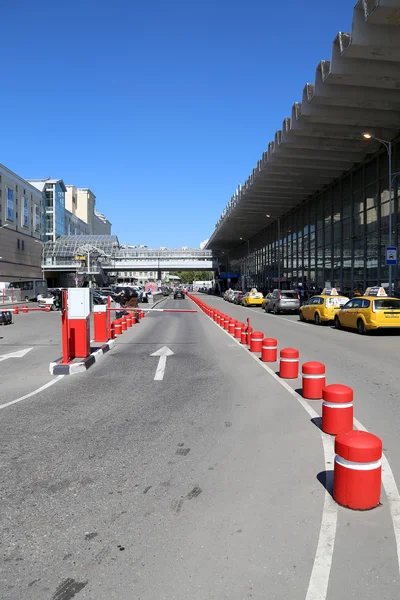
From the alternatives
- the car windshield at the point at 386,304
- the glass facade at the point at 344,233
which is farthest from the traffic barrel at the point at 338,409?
the glass facade at the point at 344,233

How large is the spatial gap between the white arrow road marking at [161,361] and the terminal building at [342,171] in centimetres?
1322

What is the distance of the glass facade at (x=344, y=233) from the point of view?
28.4 meters

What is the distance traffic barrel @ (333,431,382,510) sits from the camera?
3.43m

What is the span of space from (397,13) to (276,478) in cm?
1701

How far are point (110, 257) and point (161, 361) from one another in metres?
89.7

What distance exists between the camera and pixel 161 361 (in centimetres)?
1134

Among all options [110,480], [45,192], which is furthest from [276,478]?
[45,192]

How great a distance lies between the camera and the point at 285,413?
21.3ft

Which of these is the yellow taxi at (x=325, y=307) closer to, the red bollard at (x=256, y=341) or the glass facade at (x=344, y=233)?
the glass facade at (x=344, y=233)

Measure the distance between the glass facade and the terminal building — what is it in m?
0.07

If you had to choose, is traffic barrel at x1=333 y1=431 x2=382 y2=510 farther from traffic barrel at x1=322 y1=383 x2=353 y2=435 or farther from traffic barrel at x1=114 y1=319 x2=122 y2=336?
traffic barrel at x1=114 y1=319 x2=122 y2=336

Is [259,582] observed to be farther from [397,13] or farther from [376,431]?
[397,13]

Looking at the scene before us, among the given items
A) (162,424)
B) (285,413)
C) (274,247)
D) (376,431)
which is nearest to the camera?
(376,431)

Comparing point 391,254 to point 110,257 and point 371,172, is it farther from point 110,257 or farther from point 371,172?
point 110,257
